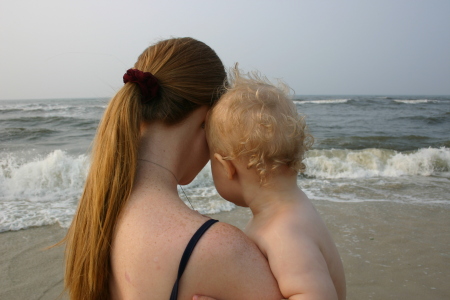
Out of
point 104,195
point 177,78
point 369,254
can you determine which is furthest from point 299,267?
point 369,254

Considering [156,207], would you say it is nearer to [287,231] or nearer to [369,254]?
[287,231]

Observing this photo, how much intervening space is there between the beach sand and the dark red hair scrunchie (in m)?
2.55

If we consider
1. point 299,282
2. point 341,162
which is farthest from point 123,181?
point 341,162

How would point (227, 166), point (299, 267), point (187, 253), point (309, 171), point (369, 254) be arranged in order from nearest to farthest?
1. point (187, 253)
2. point (299, 267)
3. point (227, 166)
4. point (369, 254)
5. point (309, 171)

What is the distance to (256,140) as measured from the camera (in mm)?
1595

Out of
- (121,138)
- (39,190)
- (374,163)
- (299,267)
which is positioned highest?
(121,138)

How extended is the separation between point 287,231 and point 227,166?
0.40 m

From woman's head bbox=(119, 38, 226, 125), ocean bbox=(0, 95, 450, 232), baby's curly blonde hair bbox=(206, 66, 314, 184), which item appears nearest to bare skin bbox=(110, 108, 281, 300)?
woman's head bbox=(119, 38, 226, 125)

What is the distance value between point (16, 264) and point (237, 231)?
3307 mm

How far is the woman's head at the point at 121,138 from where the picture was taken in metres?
1.36

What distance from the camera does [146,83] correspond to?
148cm

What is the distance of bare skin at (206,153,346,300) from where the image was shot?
4.58ft

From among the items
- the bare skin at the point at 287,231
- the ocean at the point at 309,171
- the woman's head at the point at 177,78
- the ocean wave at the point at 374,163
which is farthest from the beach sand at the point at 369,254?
the ocean wave at the point at 374,163

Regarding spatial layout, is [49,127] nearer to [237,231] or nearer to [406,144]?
[406,144]
